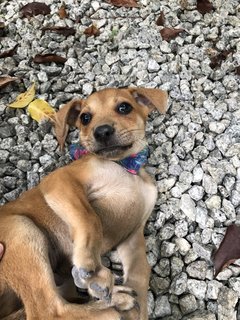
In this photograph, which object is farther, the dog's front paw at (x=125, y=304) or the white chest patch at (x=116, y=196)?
the white chest patch at (x=116, y=196)

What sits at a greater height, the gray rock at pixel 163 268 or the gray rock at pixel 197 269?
the gray rock at pixel 197 269

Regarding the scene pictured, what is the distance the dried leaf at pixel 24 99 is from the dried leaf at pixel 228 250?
73.3 inches

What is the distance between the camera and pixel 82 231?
3.16 metres

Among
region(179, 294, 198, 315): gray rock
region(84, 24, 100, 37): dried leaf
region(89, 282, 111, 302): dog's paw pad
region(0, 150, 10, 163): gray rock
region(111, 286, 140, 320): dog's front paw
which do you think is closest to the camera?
region(89, 282, 111, 302): dog's paw pad

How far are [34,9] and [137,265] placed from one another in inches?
116

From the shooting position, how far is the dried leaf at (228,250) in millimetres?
3633

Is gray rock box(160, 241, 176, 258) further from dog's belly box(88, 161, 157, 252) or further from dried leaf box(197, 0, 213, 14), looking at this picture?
dried leaf box(197, 0, 213, 14)

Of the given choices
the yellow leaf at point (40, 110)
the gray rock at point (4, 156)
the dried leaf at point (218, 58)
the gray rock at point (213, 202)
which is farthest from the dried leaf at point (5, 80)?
the gray rock at point (213, 202)

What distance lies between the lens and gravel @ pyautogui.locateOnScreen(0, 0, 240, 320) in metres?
3.68

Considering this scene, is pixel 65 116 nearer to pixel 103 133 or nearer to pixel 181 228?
pixel 103 133

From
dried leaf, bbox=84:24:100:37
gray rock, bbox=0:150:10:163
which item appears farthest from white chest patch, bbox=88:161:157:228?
Answer: dried leaf, bbox=84:24:100:37

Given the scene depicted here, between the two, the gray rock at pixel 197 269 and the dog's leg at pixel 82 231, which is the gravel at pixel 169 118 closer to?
the gray rock at pixel 197 269

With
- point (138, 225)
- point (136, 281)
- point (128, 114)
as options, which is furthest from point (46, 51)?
point (136, 281)

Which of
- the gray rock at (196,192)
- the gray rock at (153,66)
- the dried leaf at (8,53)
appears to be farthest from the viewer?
the dried leaf at (8,53)
